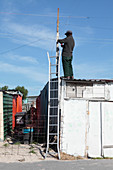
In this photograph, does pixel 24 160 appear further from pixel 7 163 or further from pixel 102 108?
pixel 102 108

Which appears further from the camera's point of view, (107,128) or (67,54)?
(67,54)

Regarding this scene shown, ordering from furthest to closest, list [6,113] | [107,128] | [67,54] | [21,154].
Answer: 1. [6,113]
2. [67,54]
3. [107,128]
4. [21,154]

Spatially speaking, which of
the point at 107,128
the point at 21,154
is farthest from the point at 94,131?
the point at 21,154

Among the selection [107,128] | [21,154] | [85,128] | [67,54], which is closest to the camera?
[21,154]

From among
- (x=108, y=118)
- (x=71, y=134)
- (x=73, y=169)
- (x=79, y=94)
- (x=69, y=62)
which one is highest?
(x=69, y=62)

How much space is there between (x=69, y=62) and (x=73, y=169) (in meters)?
4.73

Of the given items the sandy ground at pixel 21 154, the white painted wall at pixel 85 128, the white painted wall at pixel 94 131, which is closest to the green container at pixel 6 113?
the sandy ground at pixel 21 154

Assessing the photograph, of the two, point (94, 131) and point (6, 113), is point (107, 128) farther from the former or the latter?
point (6, 113)

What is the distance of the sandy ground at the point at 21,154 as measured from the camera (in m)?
8.35

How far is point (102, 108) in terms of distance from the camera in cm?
943

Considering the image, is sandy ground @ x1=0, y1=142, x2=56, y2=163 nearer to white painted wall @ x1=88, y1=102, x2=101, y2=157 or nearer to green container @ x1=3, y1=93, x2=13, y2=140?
white painted wall @ x1=88, y1=102, x2=101, y2=157

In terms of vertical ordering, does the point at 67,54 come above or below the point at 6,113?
above

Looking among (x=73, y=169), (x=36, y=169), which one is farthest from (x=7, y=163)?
(x=73, y=169)

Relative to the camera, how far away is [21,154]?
902 cm
